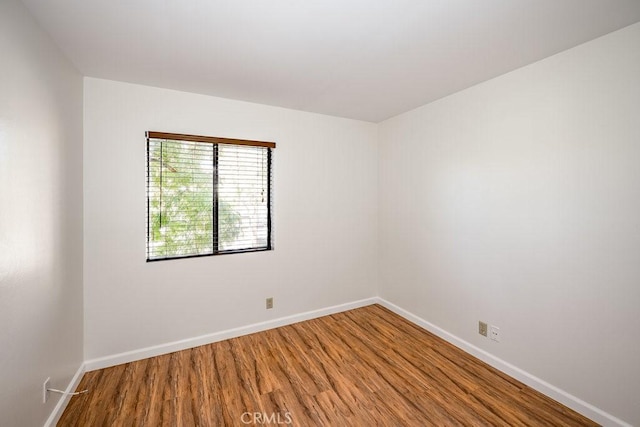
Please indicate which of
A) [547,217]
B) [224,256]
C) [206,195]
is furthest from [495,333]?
[206,195]

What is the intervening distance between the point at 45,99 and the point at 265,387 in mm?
2398

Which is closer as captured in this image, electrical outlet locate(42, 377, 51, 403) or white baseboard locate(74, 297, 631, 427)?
electrical outlet locate(42, 377, 51, 403)

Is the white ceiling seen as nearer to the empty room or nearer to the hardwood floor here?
the empty room

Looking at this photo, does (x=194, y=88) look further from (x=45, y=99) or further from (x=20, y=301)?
(x=20, y=301)

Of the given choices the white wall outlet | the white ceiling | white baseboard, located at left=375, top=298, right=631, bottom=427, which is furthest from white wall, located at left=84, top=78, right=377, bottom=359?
the white wall outlet

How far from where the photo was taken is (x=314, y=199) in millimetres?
3285

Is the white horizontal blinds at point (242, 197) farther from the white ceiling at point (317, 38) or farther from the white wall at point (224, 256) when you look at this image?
the white ceiling at point (317, 38)

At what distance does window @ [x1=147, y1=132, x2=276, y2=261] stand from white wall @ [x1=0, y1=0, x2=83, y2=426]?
22.3 inches

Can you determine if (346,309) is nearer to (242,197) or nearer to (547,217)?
(242,197)

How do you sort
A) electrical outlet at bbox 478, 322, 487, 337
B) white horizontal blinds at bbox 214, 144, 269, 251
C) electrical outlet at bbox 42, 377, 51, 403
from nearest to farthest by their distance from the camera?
electrical outlet at bbox 42, 377, 51, 403 < electrical outlet at bbox 478, 322, 487, 337 < white horizontal blinds at bbox 214, 144, 269, 251

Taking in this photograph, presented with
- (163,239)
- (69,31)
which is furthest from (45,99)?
(163,239)

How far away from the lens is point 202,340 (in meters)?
2.69

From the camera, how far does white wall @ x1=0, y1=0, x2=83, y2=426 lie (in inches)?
50.6

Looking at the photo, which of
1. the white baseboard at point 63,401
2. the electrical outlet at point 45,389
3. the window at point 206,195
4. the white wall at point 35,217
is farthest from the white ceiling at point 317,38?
the white baseboard at point 63,401
